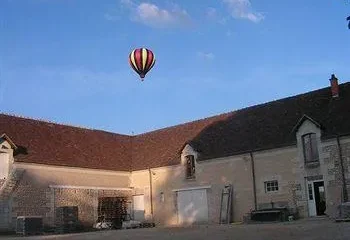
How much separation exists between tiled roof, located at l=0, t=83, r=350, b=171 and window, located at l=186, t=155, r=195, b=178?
2.70ft

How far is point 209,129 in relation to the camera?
107 feet

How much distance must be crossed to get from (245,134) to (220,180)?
3109mm

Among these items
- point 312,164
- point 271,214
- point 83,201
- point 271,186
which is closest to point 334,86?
point 312,164

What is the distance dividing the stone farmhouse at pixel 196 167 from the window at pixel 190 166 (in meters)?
0.06

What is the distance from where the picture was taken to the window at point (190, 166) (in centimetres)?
3108

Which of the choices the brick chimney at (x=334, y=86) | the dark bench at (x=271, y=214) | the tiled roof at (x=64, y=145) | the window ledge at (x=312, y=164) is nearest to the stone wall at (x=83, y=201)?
the tiled roof at (x=64, y=145)

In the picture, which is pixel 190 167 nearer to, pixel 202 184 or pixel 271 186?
pixel 202 184

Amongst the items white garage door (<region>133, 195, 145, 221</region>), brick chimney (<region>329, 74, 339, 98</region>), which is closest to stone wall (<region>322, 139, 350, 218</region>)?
brick chimney (<region>329, 74, 339, 98</region>)

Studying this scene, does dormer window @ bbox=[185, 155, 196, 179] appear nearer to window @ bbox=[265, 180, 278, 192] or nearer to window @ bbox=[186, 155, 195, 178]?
window @ bbox=[186, 155, 195, 178]

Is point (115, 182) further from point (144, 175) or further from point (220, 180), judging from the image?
point (220, 180)

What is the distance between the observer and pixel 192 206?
100.0ft

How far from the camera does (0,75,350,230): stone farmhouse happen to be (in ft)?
83.6

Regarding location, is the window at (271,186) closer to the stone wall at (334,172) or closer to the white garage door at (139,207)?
the stone wall at (334,172)

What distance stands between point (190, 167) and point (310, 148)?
8262 mm
